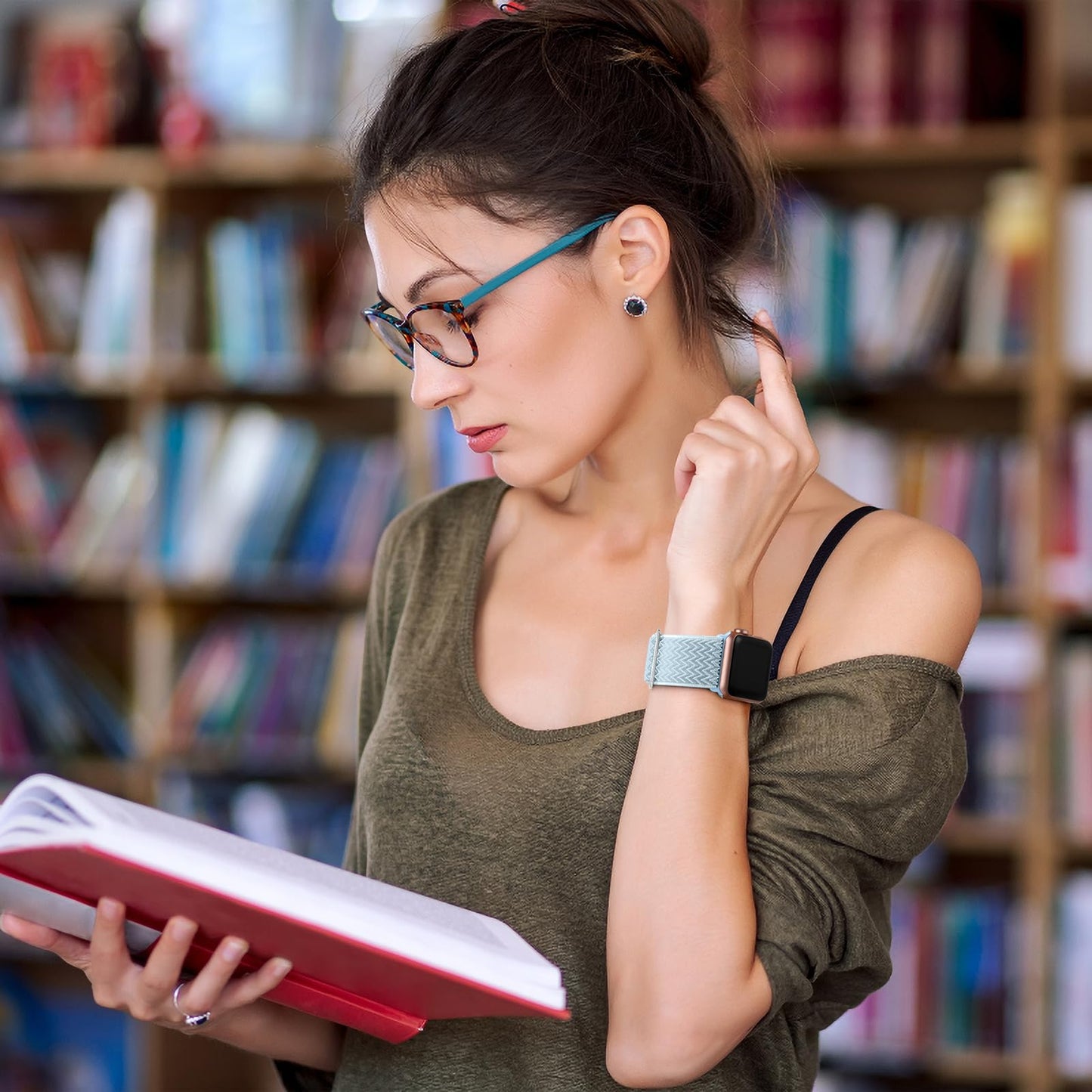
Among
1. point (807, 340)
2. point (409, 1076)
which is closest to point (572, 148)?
point (409, 1076)

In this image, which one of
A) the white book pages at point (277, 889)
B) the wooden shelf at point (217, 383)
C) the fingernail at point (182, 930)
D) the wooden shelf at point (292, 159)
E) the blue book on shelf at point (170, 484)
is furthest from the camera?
the blue book on shelf at point (170, 484)

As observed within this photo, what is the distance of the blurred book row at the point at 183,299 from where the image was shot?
10.4 feet

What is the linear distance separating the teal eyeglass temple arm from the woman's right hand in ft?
1.67

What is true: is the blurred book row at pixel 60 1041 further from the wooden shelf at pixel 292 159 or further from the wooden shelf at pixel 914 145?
the wooden shelf at pixel 914 145

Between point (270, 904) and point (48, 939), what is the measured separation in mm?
293

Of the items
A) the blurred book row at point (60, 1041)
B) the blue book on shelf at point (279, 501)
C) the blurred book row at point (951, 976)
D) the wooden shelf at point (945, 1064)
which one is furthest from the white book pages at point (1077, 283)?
the blurred book row at point (60, 1041)

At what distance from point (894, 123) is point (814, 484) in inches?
71.9

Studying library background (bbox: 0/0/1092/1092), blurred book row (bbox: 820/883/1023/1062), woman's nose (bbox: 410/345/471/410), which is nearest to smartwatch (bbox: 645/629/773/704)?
woman's nose (bbox: 410/345/471/410)

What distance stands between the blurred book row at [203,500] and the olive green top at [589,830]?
186 cm

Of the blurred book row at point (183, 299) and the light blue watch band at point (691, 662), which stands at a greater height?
the light blue watch band at point (691, 662)

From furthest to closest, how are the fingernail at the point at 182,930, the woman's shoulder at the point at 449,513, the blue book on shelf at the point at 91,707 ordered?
the blue book on shelf at the point at 91,707
the woman's shoulder at the point at 449,513
the fingernail at the point at 182,930

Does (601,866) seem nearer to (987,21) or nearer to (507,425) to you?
(507,425)

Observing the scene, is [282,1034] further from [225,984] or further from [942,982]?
[942,982]

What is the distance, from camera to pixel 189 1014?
1.05 metres
